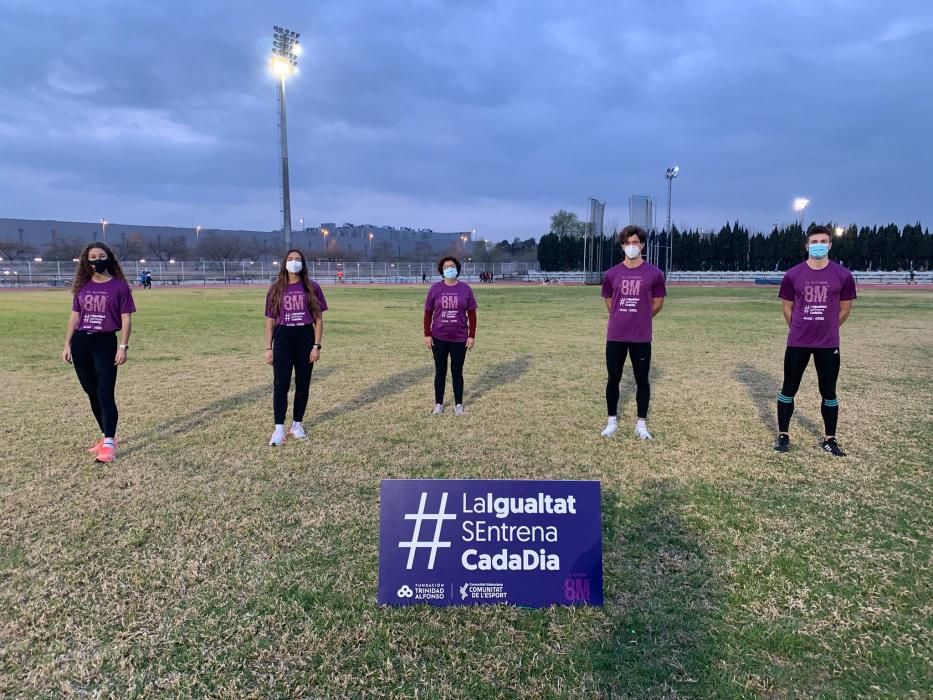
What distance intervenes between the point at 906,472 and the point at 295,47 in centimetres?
3864

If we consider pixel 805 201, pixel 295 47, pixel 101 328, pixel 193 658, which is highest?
pixel 295 47

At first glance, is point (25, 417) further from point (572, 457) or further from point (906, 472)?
point (906, 472)

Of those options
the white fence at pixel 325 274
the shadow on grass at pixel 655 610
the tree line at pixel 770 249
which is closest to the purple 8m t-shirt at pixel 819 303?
the shadow on grass at pixel 655 610

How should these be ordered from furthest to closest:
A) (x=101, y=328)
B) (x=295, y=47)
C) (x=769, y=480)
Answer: (x=295, y=47) → (x=101, y=328) → (x=769, y=480)

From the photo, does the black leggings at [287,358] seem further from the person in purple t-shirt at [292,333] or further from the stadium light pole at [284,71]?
the stadium light pole at [284,71]

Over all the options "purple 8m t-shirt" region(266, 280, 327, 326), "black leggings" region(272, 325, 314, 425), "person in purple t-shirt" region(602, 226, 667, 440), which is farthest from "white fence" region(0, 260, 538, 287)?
"person in purple t-shirt" region(602, 226, 667, 440)

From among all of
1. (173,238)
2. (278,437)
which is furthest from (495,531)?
(173,238)

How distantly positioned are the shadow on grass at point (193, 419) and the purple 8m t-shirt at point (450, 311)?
2.27 meters

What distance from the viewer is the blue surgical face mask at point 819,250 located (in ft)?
17.0

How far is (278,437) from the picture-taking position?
555 centimetres

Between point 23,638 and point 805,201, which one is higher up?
point 805,201

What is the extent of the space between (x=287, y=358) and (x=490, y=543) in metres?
3.47

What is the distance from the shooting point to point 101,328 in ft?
16.4

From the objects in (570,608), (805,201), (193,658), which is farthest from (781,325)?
(805,201)
